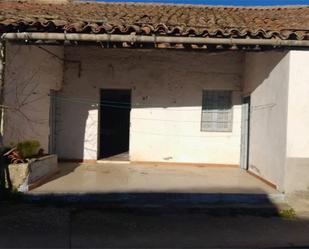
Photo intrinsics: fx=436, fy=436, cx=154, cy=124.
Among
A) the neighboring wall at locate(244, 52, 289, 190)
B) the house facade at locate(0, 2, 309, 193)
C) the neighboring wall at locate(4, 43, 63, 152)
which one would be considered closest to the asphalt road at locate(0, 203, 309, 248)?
the house facade at locate(0, 2, 309, 193)

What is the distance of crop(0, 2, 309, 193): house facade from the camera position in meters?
8.88

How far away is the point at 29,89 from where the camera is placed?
417 inches

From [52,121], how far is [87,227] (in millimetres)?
6445

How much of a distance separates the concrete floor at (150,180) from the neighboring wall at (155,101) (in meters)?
0.69

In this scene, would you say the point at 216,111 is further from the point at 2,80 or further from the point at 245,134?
the point at 2,80

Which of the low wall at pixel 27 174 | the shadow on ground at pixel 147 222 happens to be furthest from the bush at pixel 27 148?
the shadow on ground at pixel 147 222

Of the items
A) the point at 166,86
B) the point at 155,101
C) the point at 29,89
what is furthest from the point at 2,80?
the point at 166,86

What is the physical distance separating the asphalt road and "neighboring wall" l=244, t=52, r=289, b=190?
1.98 meters

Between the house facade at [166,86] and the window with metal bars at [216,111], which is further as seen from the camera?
the window with metal bars at [216,111]

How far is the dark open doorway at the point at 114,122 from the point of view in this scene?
46.9 feet

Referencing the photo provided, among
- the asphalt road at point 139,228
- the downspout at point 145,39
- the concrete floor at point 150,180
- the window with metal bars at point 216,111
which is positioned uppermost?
the downspout at point 145,39

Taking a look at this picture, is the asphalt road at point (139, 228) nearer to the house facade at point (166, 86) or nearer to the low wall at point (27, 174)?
the low wall at point (27, 174)

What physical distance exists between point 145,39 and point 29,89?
353 centimetres

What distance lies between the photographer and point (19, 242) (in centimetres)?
623
